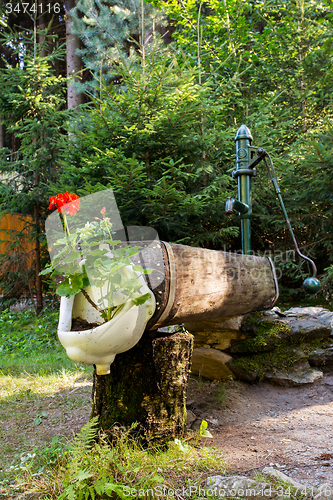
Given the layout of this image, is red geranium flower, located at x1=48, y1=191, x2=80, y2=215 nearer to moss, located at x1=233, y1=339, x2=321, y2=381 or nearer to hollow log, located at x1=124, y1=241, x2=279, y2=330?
hollow log, located at x1=124, y1=241, x2=279, y2=330

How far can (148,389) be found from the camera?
1897mm

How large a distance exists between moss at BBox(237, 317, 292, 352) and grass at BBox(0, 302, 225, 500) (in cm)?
112

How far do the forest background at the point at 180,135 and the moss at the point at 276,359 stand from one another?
1641 millimetres

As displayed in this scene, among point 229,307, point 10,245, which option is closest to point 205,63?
point 10,245

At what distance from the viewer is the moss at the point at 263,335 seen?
116 inches

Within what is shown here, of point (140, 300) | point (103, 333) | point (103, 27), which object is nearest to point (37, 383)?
point (103, 333)

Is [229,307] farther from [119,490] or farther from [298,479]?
[119,490]

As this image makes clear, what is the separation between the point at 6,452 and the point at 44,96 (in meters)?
5.78

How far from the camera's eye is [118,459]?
1.67 metres

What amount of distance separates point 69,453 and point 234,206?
2091 millimetres

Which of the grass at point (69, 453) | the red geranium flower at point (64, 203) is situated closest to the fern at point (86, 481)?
the grass at point (69, 453)

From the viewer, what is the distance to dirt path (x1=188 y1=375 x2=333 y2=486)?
1742 millimetres

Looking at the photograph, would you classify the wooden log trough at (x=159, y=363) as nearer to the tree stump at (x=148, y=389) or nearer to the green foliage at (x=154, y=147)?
the tree stump at (x=148, y=389)

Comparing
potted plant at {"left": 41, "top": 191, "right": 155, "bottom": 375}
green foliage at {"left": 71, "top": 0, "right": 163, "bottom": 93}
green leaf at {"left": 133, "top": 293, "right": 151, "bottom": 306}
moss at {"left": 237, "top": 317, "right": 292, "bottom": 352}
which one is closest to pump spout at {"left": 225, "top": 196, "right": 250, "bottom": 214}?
moss at {"left": 237, "top": 317, "right": 292, "bottom": 352}
